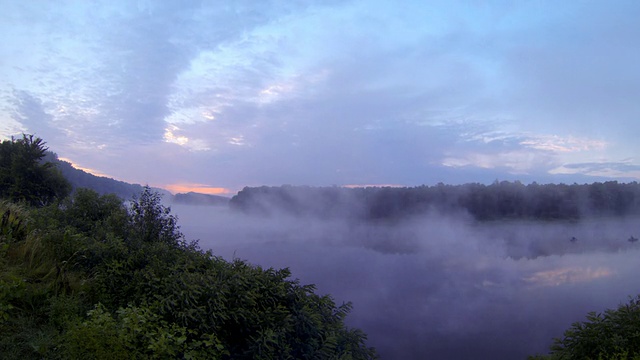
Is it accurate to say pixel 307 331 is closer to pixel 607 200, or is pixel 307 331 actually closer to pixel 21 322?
pixel 21 322

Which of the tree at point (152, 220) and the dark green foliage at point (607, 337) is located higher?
the tree at point (152, 220)

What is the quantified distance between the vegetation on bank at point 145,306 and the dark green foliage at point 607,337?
4816 millimetres

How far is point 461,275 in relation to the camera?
40312 mm

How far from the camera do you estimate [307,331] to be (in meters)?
5.87

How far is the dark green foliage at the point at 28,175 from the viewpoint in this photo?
17000 millimetres

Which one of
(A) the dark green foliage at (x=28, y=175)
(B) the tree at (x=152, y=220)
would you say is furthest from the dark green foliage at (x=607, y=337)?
(A) the dark green foliage at (x=28, y=175)

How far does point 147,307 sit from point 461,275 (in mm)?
40726

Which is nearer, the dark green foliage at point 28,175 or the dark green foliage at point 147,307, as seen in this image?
the dark green foliage at point 147,307

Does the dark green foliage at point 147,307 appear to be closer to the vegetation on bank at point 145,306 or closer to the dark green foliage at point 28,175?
the vegetation on bank at point 145,306

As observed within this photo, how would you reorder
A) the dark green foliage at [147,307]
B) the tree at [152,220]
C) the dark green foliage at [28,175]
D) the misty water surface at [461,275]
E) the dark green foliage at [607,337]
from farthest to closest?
the misty water surface at [461,275], the dark green foliage at [28,175], the tree at [152,220], the dark green foliage at [607,337], the dark green foliage at [147,307]

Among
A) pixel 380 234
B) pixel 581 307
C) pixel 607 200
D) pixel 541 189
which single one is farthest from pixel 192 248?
pixel 607 200

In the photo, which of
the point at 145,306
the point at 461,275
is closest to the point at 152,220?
the point at 145,306

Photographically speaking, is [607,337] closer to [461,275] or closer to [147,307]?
[147,307]

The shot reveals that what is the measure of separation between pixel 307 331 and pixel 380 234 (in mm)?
67476
